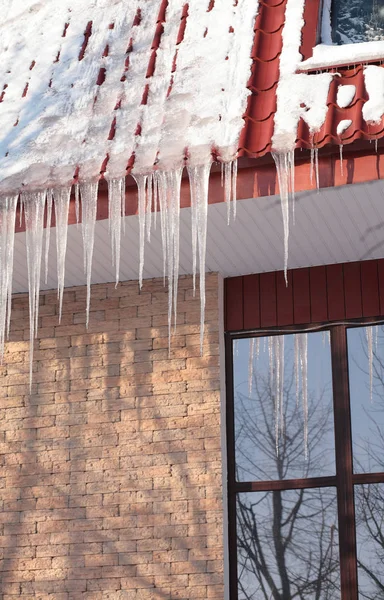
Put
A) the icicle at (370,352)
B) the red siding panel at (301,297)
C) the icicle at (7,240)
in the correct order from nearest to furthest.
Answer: the icicle at (7,240), the icicle at (370,352), the red siding panel at (301,297)

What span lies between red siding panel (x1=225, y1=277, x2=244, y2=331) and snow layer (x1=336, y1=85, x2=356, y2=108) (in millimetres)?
1930

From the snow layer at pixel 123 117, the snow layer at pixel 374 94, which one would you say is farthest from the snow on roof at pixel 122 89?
the snow layer at pixel 374 94

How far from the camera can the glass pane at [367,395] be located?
7.14m

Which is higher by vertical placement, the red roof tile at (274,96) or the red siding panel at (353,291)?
the red roof tile at (274,96)

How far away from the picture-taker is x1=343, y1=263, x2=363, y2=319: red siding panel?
7426mm

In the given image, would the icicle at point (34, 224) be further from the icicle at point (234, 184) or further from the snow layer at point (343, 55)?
the snow layer at point (343, 55)

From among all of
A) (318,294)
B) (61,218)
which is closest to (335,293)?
(318,294)

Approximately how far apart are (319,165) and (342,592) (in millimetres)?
2889

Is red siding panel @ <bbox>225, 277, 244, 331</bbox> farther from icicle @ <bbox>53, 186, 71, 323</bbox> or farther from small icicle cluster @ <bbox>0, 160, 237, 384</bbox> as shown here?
icicle @ <bbox>53, 186, 71, 323</bbox>

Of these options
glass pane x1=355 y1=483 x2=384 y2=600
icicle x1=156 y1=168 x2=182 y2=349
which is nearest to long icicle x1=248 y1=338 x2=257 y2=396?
glass pane x1=355 y1=483 x2=384 y2=600

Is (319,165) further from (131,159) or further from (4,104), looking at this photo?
(4,104)

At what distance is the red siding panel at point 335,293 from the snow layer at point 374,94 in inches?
64.4

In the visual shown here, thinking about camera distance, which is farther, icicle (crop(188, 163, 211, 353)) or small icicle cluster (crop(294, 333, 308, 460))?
small icicle cluster (crop(294, 333, 308, 460))

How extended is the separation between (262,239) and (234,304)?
0.77 metres
